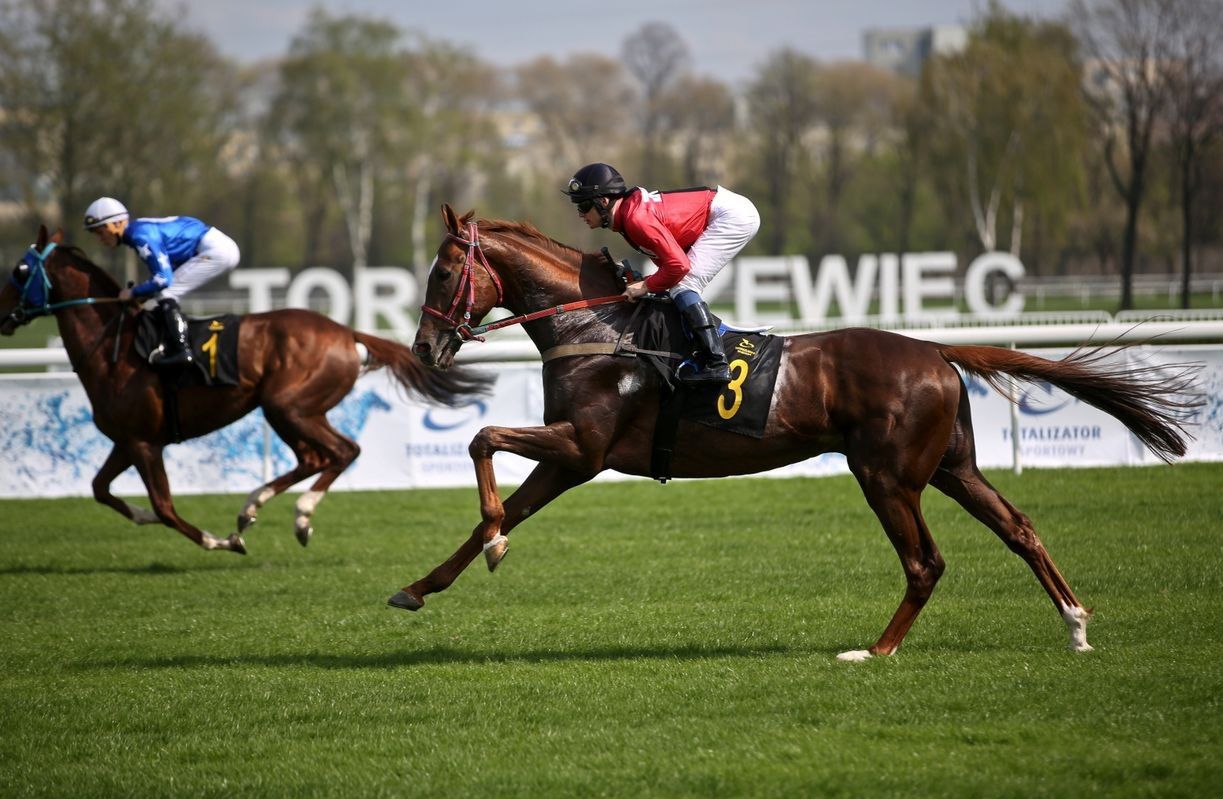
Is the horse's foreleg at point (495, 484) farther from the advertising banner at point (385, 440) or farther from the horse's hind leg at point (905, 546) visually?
the advertising banner at point (385, 440)

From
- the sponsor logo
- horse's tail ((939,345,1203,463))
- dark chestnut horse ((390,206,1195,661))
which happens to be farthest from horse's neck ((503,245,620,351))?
the sponsor logo

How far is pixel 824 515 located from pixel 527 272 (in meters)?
4.54

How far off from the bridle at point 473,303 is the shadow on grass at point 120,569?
3704 millimetres

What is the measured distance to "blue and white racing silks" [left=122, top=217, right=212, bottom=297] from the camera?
30.7ft

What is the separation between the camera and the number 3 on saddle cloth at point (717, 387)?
633 centimetres

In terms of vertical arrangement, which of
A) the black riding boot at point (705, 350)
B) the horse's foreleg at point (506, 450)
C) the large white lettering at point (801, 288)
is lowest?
the large white lettering at point (801, 288)

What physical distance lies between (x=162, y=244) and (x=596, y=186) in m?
4.50

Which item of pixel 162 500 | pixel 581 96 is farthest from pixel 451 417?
pixel 581 96

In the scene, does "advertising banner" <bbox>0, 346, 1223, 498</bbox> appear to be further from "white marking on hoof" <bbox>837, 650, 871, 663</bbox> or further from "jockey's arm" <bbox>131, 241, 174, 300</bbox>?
A: "white marking on hoof" <bbox>837, 650, 871, 663</bbox>

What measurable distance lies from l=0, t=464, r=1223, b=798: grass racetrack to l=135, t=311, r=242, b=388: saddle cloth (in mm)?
1303

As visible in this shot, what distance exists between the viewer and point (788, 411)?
249 inches

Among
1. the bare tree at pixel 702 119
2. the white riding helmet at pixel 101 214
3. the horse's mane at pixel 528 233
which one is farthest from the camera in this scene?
the bare tree at pixel 702 119

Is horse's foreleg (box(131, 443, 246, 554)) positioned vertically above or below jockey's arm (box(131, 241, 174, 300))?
below

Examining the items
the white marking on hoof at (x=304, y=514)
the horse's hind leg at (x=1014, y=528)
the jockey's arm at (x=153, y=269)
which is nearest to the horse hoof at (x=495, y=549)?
the horse's hind leg at (x=1014, y=528)
